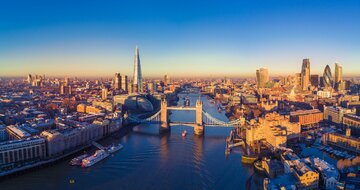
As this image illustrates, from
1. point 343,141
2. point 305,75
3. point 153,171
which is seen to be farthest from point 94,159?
point 305,75

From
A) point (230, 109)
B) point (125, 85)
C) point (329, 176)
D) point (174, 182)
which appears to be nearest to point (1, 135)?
point (174, 182)

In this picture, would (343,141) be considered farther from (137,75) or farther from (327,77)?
(327,77)

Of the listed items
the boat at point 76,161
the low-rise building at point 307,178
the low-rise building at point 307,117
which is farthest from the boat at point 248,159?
the low-rise building at point 307,117

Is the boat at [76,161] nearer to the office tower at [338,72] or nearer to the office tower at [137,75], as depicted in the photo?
the office tower at [137,75]

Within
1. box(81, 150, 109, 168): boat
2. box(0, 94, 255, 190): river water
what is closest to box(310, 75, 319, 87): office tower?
box(0, 94, 255, 190): river water

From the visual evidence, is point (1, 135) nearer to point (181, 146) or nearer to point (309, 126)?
point (181, 146)

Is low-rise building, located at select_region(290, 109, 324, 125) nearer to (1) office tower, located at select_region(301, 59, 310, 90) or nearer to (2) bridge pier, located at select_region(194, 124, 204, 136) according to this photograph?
(2) bridge pier, located at select_region(194, 124, 204, 136)
